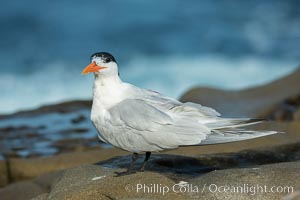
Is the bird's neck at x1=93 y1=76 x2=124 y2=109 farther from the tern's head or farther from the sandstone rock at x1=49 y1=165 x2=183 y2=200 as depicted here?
the sandstone rock at x1=49 y1=165 x2=183 y2=200

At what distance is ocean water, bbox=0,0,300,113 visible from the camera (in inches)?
502

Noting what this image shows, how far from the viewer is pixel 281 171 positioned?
3955 millimetres

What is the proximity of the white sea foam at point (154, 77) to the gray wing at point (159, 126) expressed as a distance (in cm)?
757

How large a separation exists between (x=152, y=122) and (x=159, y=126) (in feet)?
0.15

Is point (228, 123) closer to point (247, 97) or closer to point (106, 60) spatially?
point (106, 60)

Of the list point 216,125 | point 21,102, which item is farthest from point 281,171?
point 21,102

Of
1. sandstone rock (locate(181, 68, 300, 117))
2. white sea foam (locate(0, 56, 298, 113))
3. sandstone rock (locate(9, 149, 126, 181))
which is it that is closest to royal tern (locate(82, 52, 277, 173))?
sandstone rock (locate(9, 149, 126, 181))

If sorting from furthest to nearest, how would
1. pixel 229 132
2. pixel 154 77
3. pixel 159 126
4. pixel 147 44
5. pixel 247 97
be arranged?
1. pixel 147 44
2. pixel 154 77
3. pixel 247 97
4. pixel 159 126
5. pixel 229 132

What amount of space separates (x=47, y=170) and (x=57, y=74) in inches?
279

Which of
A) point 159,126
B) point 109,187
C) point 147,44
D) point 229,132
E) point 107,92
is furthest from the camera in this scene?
point 147,44

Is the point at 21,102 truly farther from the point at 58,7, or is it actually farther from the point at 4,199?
the point at 4,199

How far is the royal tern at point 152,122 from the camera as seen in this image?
407 centimetres

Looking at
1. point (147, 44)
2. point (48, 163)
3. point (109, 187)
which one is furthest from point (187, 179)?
point (147, 44)

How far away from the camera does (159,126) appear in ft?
13.7
